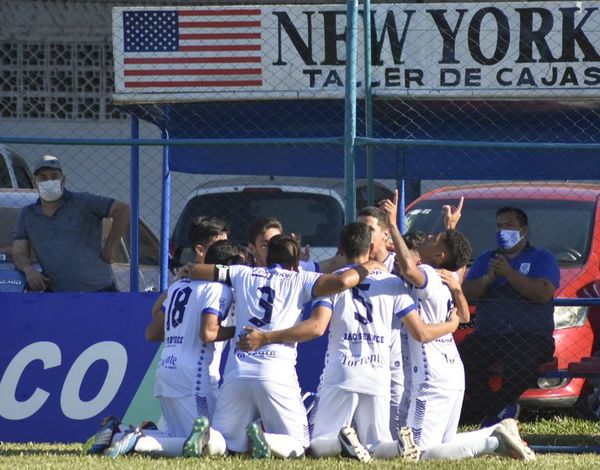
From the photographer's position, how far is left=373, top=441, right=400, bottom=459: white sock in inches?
329

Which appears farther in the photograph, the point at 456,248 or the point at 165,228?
the point at 165,228

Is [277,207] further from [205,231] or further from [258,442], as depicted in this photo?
[258,442]

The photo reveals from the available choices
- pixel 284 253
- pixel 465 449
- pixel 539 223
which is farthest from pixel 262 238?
pixel 539 223

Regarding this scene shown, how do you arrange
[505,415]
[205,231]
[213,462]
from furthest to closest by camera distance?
[505,415]
[205,231]
[213,462]

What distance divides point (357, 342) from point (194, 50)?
8.58 feet

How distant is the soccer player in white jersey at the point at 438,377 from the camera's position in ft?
27.6

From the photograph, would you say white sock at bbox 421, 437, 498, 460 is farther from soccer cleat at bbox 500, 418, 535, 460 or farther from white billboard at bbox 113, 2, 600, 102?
white billboard at bbox 113, 2, 600, 102

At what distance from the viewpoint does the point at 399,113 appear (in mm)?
10617

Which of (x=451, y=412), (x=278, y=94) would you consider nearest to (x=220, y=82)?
(x=278, y=94)

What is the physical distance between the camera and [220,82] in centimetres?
998

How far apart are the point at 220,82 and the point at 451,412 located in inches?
114

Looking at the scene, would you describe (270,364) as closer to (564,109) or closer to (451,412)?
(451,412)

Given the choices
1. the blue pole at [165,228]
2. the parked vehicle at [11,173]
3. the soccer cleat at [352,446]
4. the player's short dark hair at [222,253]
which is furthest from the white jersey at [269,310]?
the parked vehicle at [11,173]

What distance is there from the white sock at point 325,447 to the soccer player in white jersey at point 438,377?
0.48 metres
